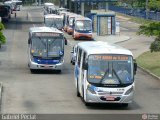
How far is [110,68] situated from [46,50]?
39.2ft

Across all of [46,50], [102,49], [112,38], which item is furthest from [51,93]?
[112,38]

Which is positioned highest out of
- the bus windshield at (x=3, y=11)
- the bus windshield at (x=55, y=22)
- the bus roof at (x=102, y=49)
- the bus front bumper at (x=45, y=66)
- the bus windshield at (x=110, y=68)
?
the bus roof at (x=102, y=49)

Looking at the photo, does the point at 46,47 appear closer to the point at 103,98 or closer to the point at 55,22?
the point at 103,98

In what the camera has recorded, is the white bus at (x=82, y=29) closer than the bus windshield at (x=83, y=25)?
Yes

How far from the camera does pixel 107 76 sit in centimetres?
2536

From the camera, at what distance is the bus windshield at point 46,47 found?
36.9 meters

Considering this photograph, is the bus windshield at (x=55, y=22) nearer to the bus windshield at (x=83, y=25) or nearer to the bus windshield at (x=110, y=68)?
the bus windshield at (x=83, y=25)

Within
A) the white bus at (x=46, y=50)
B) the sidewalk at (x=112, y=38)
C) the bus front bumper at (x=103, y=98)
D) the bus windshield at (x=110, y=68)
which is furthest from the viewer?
the sidewalk at (x=112, y=38)

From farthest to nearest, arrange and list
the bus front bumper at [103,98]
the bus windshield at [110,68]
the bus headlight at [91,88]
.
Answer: the bus windshield at [110,68] → the bus headlight at [91,88] → the bus front bumper at [103,98]

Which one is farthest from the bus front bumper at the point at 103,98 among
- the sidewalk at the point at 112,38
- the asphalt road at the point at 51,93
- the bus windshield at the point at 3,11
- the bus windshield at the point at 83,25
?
the bus windshield at the point at 3,11

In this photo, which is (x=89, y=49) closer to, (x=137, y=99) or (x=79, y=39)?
(x=137, y=99)

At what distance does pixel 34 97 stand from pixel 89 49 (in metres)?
3.69

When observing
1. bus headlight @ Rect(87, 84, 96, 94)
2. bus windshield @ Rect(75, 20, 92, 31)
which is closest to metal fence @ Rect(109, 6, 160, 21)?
bus windshield @ Rect(75, 20, 92, 31)

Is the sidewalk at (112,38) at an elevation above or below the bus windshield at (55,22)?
below
